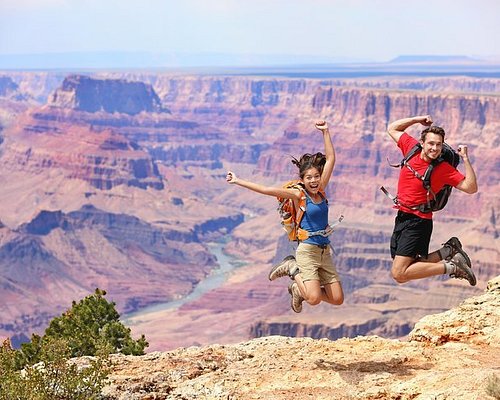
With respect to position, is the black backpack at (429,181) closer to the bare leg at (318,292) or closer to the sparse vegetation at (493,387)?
the bare leg at (318,292)

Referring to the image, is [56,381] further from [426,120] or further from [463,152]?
[426,120]

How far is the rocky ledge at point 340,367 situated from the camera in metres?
13.1

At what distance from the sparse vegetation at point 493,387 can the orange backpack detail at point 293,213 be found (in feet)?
11.6

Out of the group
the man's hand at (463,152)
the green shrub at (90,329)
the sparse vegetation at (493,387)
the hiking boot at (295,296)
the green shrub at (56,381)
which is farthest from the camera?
the green shrub at (90,329)

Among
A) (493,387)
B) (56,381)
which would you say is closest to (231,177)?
(56,381)

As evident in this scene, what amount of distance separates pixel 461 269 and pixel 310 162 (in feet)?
9.02

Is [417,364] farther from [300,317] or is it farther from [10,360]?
[300,317]

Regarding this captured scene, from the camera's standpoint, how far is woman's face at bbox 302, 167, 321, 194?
14109 millimetres

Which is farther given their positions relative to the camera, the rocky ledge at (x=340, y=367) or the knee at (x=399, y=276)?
the knee at (x=399, y=276)

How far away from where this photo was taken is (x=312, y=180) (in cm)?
1411

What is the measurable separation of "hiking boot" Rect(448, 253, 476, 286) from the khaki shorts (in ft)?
5.96

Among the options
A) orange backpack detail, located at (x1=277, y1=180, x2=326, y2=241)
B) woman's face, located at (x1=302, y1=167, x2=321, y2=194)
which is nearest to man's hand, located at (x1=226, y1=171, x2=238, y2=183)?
orange backpack detail, located at (x1=277, y1=180, x2=326, y2=241)

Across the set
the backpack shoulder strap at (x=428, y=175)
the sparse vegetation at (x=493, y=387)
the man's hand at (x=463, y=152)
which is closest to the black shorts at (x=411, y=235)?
the backpack shoulder strap at (x=428, y=175)

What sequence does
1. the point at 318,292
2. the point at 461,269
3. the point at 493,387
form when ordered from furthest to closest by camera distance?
1. the point at 461,269
2. the point at 318,292
3. the point at 493,387
